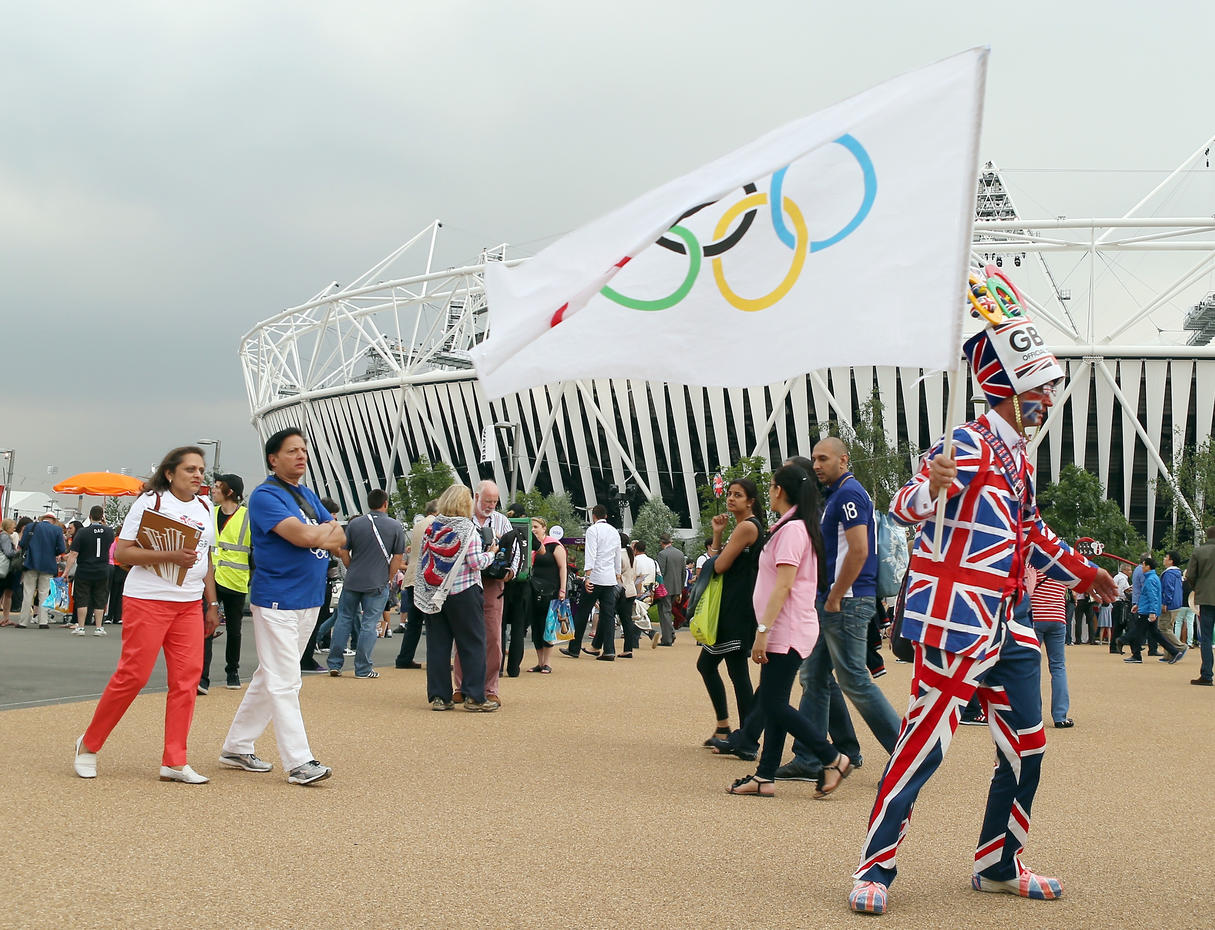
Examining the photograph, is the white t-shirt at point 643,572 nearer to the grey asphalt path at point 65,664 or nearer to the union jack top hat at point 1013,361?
the grey asphalt path at point 65,664

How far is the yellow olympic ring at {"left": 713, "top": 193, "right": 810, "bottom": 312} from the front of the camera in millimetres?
4258

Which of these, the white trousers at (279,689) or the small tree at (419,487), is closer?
the white trousers at (279,689)

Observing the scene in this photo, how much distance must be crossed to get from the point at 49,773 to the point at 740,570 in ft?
13.4

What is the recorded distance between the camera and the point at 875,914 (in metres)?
3.92

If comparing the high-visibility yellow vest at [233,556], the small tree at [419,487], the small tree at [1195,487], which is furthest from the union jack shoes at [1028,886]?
the small tree at [419,487]

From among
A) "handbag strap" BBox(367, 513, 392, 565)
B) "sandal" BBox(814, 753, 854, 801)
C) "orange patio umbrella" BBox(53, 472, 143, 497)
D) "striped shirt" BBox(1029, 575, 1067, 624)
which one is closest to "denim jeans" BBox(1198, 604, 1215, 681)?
"striped shirt" BBox(1029, 575, 1067, 624)

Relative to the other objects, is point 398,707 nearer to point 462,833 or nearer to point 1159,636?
point 462,833

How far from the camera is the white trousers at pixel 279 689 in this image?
6039 mm

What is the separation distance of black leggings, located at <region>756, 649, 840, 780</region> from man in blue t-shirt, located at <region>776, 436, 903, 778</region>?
1.02 ft

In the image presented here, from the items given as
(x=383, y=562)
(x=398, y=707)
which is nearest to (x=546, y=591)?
(x=383, y=562)

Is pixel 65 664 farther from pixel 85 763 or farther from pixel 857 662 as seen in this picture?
pixel 857 662

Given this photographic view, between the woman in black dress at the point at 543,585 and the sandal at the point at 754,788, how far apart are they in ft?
24.9

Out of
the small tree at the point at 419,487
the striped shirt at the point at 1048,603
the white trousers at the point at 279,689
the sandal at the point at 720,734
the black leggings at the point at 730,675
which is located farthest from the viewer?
the small tree at the point at 419,487

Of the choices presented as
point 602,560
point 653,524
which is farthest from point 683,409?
point 602,560
